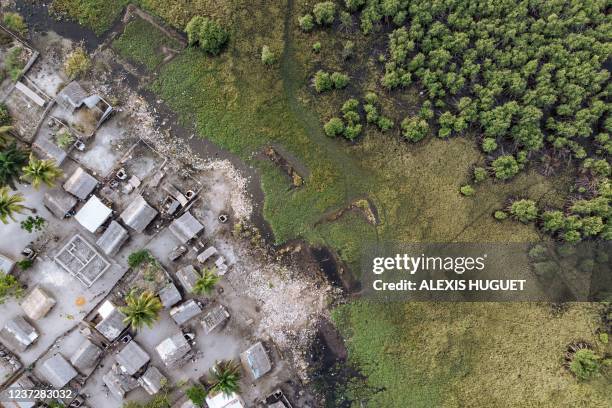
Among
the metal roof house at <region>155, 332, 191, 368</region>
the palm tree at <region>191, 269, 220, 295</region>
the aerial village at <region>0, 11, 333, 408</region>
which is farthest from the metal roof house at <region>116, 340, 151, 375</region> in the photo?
the palm tree at <region>191, 269, 220, 295</region>

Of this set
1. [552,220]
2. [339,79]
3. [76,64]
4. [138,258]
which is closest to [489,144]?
[552,220]

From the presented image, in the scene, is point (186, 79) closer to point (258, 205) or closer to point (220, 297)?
point (258, 205)

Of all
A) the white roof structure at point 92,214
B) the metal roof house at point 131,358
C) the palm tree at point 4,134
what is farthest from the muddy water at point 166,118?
the metal roof house at point 131,358

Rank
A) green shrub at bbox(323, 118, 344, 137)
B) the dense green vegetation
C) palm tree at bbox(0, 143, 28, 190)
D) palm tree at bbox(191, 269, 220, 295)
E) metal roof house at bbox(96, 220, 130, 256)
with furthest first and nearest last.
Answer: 1. the dense green vegetation
2. green shrub at bbox(323, 118, 344, 137)
3. metal roof house at bbox(96, 220, 130, 256)
4. palm tree at bbox(191, 269, 220, 295)
5. palm tree at bbox(0, 143, 28, 190)

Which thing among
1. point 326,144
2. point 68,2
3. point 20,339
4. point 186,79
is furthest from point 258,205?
point 68,2

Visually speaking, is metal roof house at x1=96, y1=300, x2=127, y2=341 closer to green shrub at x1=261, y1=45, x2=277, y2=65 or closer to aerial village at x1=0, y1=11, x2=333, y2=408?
aerial village at x1=0, y1=11, x2=333, y2=408

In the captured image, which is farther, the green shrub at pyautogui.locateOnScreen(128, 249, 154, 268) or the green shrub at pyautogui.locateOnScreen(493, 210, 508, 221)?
the green shrub at pyautogui.locateOnScreen(493, 210, 508, 221)
